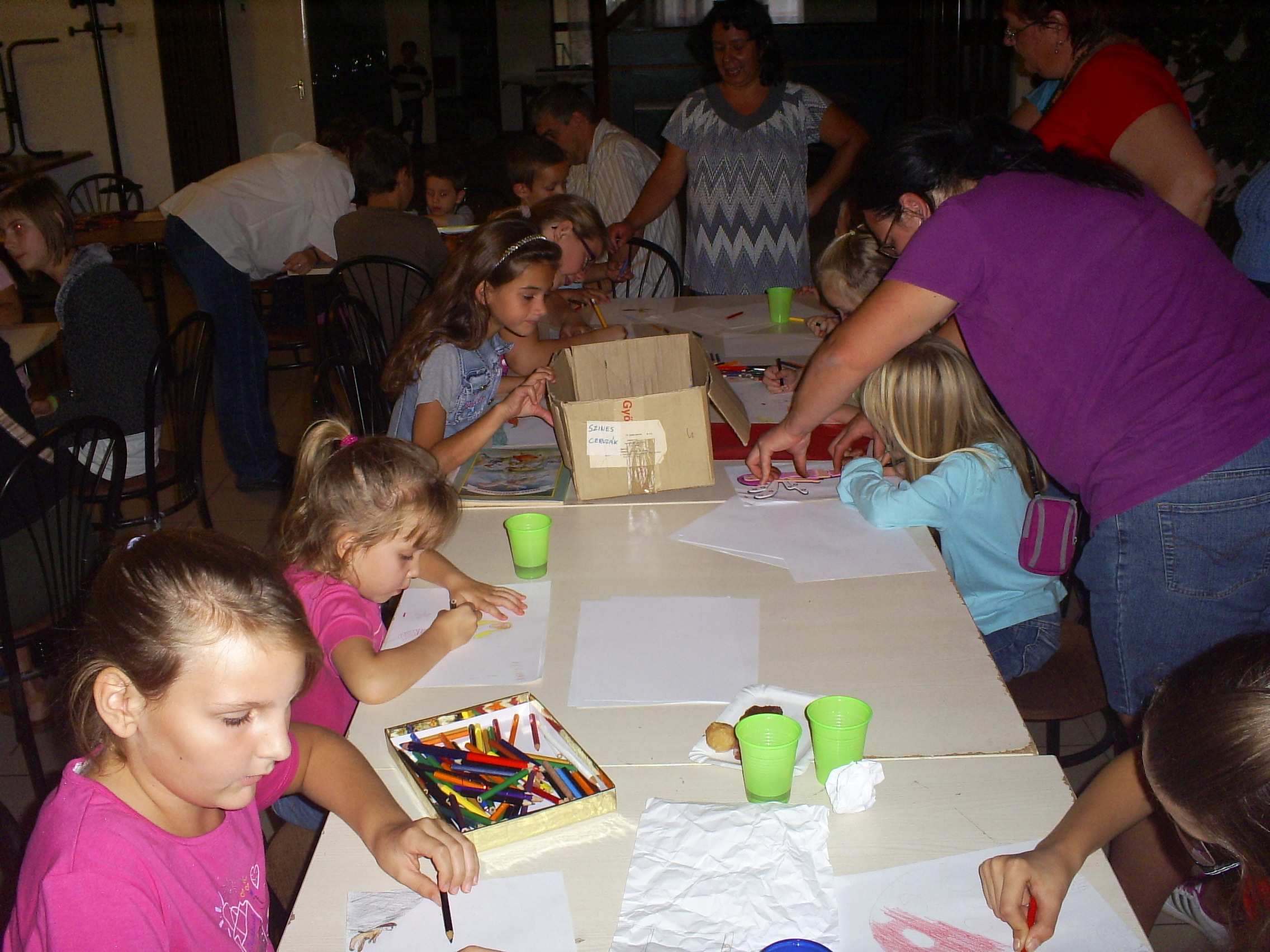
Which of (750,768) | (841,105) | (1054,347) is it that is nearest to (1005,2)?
(1054,347)

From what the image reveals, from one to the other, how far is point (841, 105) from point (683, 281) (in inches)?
124

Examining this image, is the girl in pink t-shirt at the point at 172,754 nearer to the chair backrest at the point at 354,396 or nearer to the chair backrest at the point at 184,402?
the chair backrest at the point at 354,396

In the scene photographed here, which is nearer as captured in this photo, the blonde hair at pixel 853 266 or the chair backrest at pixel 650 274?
the blonde hair at pixel 853 266

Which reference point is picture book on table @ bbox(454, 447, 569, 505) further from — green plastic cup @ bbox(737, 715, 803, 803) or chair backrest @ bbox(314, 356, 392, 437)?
green plastic cup @ bbox(737, 715, 803, 803)

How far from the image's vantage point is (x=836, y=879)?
1071 millimetres

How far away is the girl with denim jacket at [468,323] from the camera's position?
245 centimetres

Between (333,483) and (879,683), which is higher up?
(333,483)

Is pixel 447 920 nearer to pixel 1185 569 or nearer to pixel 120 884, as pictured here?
pixel 120 884

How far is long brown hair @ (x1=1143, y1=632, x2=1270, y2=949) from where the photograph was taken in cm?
91

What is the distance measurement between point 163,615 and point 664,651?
0.69m

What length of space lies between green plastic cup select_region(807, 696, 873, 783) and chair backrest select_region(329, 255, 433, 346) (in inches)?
106

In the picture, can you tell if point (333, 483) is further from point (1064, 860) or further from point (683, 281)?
point (683, 281)

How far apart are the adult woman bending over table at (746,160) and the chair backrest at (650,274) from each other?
21 centimetres

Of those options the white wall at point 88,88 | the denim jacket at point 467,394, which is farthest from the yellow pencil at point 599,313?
the white wall at point 88,88
